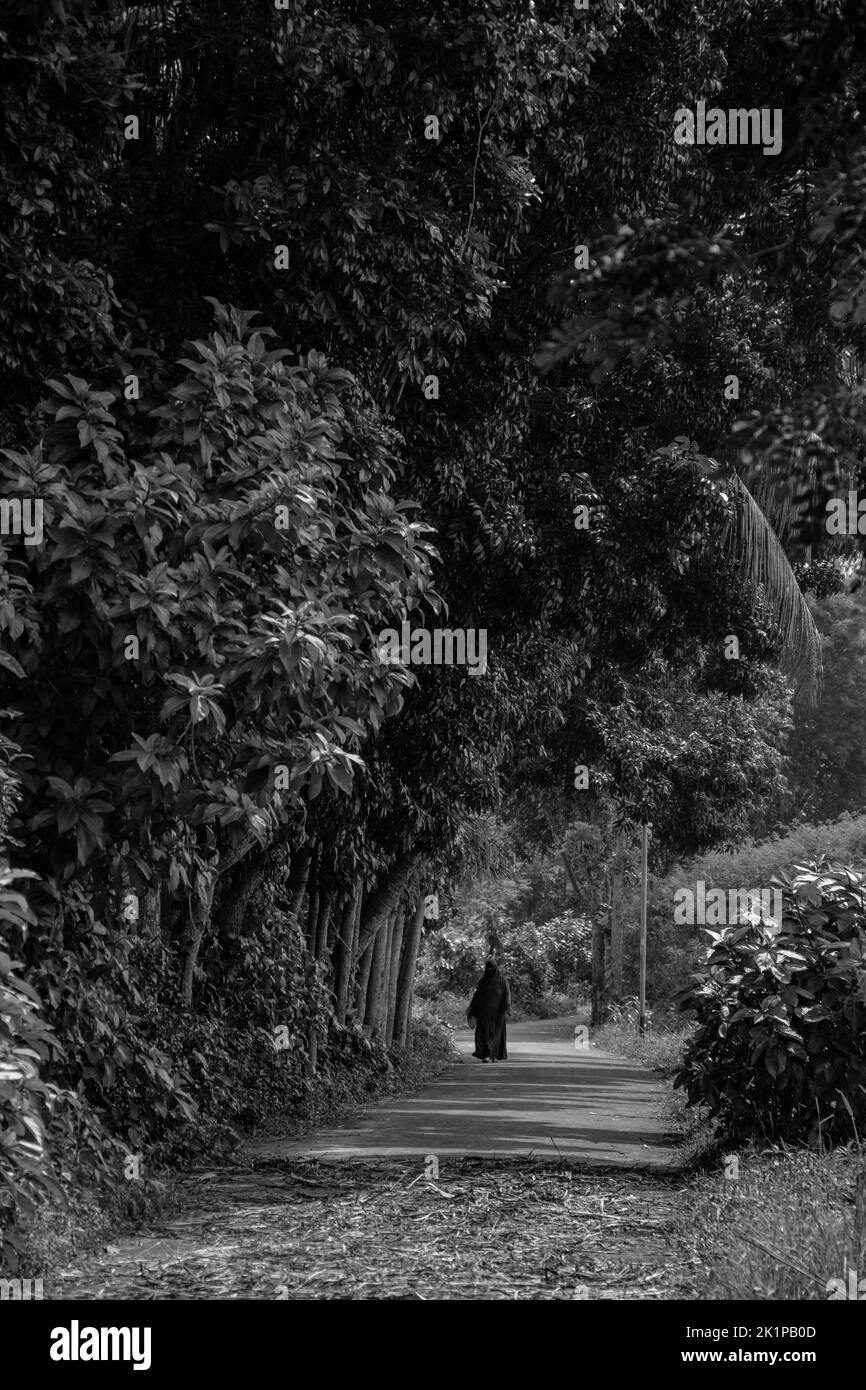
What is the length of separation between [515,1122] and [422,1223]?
6.52 meters

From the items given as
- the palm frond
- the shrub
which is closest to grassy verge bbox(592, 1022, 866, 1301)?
the shrub

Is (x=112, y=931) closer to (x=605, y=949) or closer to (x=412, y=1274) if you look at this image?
(x=412, y=1274)

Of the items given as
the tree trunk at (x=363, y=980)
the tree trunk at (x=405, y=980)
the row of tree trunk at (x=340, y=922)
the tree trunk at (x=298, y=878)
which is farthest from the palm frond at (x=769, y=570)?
the tree trunk at (x=405, y=980)

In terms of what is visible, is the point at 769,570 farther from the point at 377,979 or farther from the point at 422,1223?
the point at 377,979

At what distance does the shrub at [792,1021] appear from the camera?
9.28 metres

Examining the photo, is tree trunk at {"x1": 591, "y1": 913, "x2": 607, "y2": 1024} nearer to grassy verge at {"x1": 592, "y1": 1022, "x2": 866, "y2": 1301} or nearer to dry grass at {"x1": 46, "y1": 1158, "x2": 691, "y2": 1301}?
dry grass at {"x1": 46, "y1": 1158, "x2": 691, "y2": 1301}

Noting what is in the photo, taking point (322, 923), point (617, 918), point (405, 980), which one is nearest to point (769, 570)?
point (322, 923)

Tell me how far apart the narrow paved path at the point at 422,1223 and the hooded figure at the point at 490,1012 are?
32.3ft

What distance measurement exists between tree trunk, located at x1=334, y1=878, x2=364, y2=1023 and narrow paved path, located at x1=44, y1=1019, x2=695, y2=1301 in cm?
506

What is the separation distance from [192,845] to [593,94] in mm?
6567

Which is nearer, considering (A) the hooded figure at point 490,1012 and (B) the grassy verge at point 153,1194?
(B) the grassy verge at point 153,1194

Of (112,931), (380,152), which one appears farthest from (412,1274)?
(380,152)

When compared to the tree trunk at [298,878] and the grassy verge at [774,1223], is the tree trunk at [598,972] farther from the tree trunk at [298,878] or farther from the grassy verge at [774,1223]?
the grassy verge at [774,1223]

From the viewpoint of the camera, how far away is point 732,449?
4.04m
